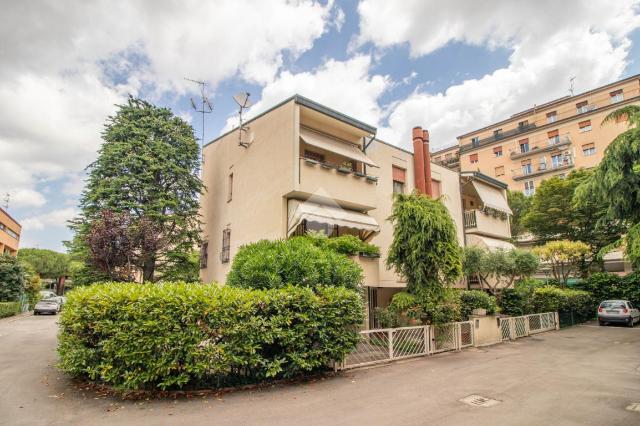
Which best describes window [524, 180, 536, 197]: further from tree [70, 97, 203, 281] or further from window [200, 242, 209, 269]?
tree [70, 97, 203, 281]

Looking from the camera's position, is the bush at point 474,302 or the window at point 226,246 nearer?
the bush at point 474,302

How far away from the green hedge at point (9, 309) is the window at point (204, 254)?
17.1 metres

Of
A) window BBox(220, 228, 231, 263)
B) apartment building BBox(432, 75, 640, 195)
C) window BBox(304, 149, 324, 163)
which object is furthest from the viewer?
apartment building BBox(432, 75, 640, 195)

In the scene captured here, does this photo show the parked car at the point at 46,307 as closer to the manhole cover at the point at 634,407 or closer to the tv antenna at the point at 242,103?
the tv antenna at the point at 242,103

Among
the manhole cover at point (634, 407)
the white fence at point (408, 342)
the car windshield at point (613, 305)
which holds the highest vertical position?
the car windshield at point (613, 305)

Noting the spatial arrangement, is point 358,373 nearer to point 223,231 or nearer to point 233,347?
point 233,347

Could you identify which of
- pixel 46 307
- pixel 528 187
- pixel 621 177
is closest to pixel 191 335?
pixel 621 177

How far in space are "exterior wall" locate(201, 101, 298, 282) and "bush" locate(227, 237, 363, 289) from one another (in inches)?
173

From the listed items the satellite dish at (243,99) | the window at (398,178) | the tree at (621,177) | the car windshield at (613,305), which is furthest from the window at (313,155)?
the car windshield at (613,305)

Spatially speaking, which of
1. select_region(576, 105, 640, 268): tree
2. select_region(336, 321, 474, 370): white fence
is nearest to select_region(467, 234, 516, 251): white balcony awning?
select_region(336, 321, 474, 370): white fence

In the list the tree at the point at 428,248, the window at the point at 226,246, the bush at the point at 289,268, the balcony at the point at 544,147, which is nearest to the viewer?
the bush at the point at 289,268

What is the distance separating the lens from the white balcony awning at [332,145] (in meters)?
15.9

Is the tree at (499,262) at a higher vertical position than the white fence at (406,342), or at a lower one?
higher

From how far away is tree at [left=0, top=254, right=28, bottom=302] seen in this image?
91.5ft
